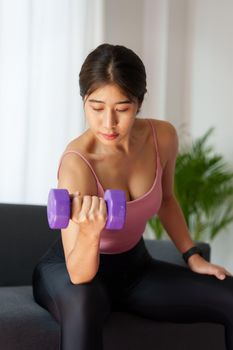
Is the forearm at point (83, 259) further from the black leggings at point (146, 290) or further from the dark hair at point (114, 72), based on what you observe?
the dark hair at point (114, 72)

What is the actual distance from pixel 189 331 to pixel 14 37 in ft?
5.22

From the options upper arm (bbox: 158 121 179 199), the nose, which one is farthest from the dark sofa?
the nose

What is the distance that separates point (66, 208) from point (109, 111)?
309 mm

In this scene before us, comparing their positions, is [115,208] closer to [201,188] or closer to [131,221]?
[131,221]

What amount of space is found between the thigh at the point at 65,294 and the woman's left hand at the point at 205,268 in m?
0.29

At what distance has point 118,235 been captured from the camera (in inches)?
63.6

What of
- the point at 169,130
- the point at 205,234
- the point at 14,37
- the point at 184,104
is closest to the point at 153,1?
the point at 184,104

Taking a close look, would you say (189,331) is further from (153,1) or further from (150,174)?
(153,1)

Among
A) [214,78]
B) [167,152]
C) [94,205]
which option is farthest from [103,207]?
[214,78]

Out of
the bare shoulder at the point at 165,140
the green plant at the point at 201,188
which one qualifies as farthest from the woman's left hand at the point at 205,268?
the green plant at the point at 201,188

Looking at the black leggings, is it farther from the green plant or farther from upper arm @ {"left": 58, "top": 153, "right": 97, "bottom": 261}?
the green plant

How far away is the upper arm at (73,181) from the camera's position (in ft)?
4.91

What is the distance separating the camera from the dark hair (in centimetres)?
149

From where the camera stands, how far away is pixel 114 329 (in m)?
1.64
